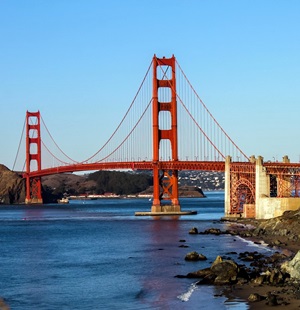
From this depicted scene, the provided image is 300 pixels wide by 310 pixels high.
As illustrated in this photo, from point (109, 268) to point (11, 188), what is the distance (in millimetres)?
135783

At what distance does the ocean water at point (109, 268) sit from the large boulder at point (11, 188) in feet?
334

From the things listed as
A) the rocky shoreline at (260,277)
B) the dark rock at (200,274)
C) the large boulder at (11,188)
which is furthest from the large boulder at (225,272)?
the large boulder at (11,188)

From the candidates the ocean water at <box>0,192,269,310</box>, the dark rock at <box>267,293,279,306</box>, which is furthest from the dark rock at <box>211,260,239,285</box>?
the dark rock at <box>267,293,279,306</box>

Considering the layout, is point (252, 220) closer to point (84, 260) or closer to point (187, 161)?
point (187, 161)

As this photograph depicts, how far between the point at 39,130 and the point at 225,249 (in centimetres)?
11548

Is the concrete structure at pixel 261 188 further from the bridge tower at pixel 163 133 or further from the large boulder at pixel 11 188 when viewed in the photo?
the large boulder at pixel 11 188

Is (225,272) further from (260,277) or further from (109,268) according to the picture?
(109,268)

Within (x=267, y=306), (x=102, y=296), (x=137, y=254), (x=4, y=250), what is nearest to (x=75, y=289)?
(x=102, y=296)

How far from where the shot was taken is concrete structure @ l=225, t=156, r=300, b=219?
70.2 meters

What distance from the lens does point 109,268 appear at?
4344 centimetres

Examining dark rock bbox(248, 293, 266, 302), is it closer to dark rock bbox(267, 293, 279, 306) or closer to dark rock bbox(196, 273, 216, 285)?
dark rock bbox(267, 293, 279, 306)

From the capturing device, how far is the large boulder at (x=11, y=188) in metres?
176

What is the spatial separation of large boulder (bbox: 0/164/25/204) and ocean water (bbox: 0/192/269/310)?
4007 inches

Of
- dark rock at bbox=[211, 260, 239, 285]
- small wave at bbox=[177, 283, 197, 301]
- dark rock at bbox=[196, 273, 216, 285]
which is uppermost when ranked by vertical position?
dark rock at bbox=[211, 260, 239, 285]
